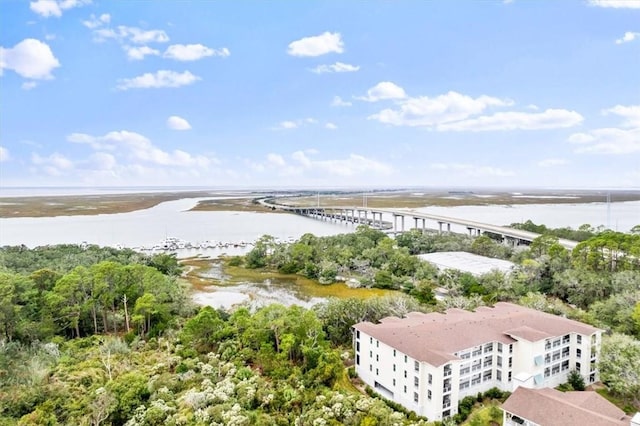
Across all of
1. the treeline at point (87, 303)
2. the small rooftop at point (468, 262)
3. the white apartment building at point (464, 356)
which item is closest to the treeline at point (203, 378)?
the white apartment building at point (464, 356)

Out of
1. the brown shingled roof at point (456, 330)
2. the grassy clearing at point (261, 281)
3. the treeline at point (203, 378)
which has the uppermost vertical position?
the brown shingled roof at point (456, 330)

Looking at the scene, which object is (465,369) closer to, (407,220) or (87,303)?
(87,303)

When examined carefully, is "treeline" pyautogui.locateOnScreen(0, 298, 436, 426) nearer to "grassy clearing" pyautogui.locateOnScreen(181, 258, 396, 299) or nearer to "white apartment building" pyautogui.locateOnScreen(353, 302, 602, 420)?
"white apartment building" pyautogui.locateOnScreen(353, 302, 602, 420)

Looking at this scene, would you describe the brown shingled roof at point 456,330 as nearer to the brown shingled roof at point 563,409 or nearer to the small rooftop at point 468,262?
the brown shingled roof at point 563,409

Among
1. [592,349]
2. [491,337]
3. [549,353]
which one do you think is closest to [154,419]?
[491,337]

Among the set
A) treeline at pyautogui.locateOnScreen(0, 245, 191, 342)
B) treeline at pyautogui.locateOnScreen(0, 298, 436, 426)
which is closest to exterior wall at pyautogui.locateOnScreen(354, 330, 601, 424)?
treeline at pyautogui.locateOnScreen(0, 298, 436, 426)

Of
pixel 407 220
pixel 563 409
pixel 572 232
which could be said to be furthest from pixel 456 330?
pixel 407 220
